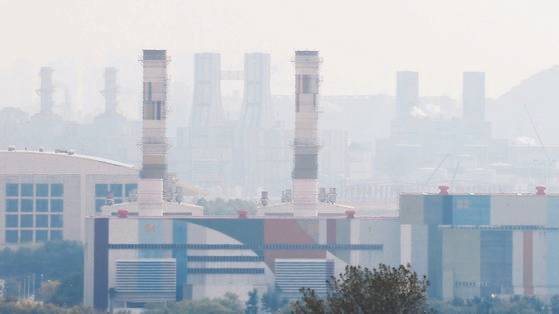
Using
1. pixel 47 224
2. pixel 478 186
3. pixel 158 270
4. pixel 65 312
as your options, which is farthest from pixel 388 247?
pixel 478 186

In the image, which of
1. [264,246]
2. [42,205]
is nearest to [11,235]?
[42,205]

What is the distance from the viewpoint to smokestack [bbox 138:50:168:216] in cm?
9844

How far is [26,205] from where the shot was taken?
120000 millimetres

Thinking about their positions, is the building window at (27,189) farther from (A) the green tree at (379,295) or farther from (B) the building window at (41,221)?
(A) the green tree at (379,295)

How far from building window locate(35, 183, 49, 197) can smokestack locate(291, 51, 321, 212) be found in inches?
861

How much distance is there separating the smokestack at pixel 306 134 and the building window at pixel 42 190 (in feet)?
71.8

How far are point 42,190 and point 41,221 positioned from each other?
1.35 metres

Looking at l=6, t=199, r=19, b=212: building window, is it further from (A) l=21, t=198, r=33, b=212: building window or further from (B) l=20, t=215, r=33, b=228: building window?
(B) l=20, t=215, r=33, b=228: building window

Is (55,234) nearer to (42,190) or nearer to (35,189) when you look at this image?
(42,190)

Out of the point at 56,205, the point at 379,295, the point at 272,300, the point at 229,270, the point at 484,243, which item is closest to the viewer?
the point at 379,295

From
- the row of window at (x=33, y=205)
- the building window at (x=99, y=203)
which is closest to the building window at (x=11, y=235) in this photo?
the row of window at (x=33, y=205)

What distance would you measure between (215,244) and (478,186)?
88.6 meters

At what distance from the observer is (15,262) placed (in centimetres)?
10838

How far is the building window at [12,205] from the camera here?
11944 centimetres
